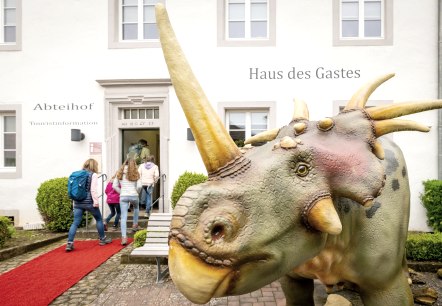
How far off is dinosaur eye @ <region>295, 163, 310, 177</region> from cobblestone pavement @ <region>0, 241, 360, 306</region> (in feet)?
9.32

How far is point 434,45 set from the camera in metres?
9.13

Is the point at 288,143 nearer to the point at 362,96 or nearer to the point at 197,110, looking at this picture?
the point at 197,110

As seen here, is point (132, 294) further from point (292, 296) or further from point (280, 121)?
point (280, 121)

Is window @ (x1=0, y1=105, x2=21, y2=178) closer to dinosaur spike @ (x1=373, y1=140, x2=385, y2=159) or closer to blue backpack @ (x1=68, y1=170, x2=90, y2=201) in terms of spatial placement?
blue backpack @ (x1=68, y1=170, x2=90, y2=201)

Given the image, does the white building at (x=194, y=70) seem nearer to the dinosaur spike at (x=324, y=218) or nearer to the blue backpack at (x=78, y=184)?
the blue backpack at (x=78, y=184)

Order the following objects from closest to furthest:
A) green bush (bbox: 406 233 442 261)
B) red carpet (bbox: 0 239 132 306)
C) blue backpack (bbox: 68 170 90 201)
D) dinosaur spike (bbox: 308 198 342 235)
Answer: dinosaur spike (bbox: 308 198 342 235) < red carpet (bbox: 0 239 132 306) < green bush (bbox: 406 233 442 261) < blue backpack (bbox: 68 170 90 201)

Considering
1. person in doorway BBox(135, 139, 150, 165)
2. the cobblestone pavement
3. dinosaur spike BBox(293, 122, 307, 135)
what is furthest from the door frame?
dinosaur spike BBox(293, 122, 307, 135)

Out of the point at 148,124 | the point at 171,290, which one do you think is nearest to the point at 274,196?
the point at 171,290

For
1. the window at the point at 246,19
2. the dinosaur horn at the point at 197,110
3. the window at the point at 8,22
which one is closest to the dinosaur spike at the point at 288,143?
the dinosaur horn at the point at 197,110

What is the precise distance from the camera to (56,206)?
8961mm

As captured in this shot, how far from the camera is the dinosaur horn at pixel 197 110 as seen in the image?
1215 millimetres

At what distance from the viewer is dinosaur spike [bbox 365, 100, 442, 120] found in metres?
1.51

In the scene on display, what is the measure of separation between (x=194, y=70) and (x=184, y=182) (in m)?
3.14

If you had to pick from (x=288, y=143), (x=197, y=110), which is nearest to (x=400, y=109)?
(x=288, y=143)
